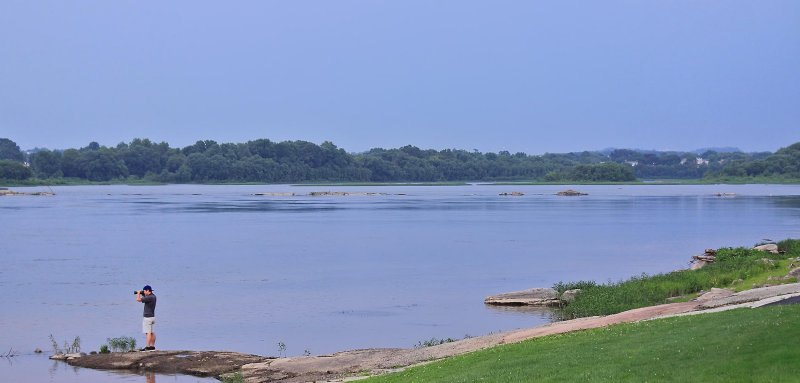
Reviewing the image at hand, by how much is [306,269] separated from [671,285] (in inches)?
852

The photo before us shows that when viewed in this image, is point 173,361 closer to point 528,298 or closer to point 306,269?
point 528,298

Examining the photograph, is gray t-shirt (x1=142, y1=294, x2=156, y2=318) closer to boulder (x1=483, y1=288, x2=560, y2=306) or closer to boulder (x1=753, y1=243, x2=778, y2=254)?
boulder (x1=483, y1=288, x2=560, y2=306)

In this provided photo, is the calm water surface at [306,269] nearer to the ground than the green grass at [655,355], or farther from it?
nearer to the ground

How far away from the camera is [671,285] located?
109 ft

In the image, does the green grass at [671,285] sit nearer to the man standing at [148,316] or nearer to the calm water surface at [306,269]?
the calm water surface at [306,269]

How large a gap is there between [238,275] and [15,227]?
4415cm

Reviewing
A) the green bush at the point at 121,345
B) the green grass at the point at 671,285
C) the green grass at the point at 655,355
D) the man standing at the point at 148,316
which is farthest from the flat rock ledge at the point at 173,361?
the green grass at the point at 671,285

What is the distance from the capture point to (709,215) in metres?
97.6

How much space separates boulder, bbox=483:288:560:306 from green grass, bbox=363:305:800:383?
44.5 feet

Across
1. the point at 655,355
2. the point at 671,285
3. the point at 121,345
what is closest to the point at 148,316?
the point at 121,345

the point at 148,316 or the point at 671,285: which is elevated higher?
the point at 148,316

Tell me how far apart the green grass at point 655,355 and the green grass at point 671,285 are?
10.6 metres

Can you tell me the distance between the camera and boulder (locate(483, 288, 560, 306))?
112ft

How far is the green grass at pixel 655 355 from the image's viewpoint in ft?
44.2
